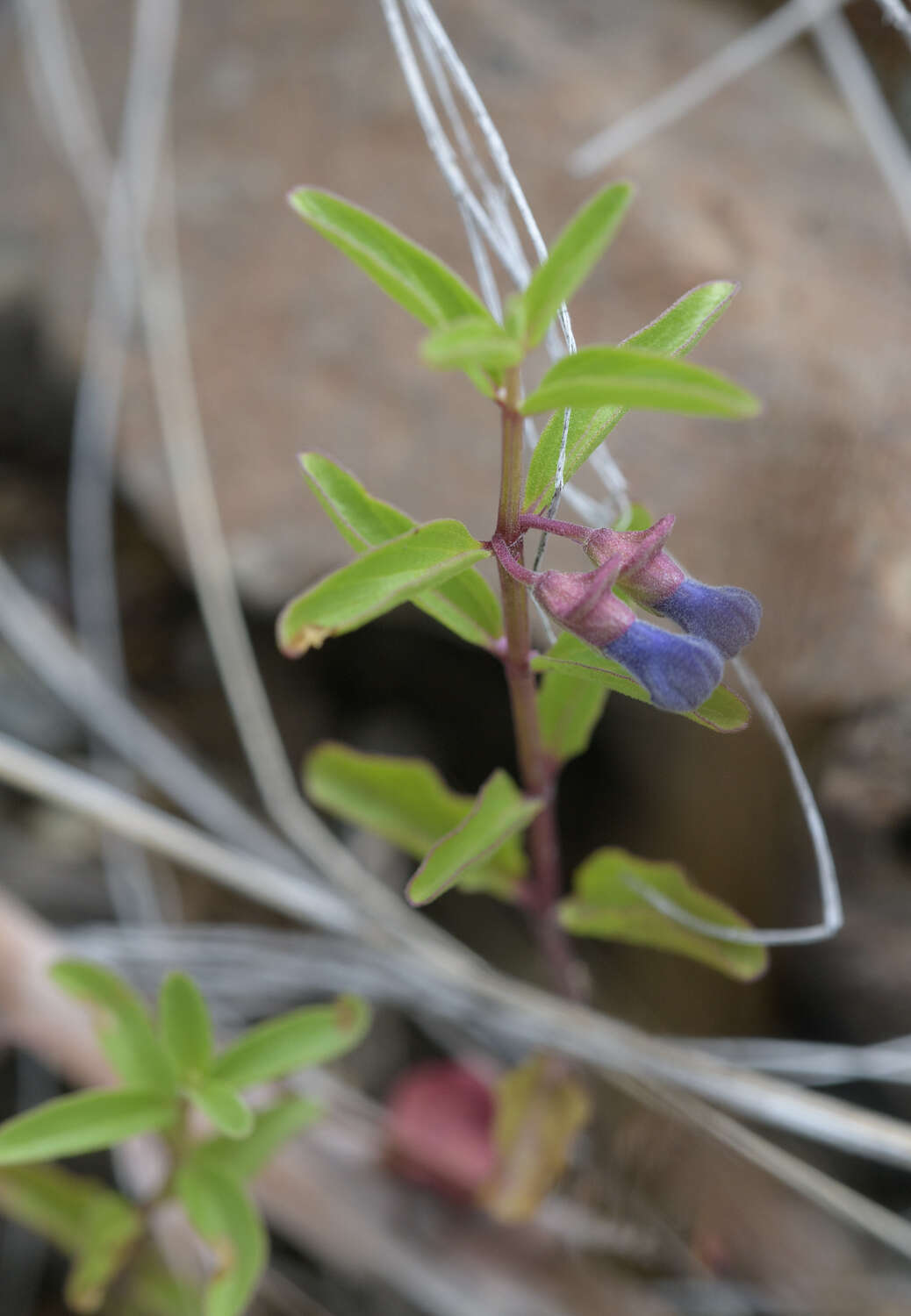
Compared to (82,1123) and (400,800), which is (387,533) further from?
(82,1123)

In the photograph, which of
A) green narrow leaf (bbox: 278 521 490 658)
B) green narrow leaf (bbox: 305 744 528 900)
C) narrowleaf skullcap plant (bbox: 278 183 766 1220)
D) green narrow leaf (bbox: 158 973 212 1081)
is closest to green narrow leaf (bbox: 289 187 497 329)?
narrowleaf skullcap plant (bbox: 278 183 766 1220)

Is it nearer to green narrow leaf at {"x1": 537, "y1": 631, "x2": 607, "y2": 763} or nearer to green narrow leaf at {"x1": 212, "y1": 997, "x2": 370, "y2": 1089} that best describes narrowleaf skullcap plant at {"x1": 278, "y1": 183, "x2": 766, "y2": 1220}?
green narrow leaf at {"x1": 537, "y1": 631, "x2": 607, "y2": 763}

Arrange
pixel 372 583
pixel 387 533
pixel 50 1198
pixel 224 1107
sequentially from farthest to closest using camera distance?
pixel 50 1198
pixel 224 1107
pixel 387 533
pixel 372 583

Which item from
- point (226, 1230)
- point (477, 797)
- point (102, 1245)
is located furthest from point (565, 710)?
point (102, 1245)

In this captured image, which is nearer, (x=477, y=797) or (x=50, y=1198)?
(x=477, y=797)

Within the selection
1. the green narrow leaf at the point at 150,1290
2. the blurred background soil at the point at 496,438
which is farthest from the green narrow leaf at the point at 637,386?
the green narrow leaf at the point at 150,1290

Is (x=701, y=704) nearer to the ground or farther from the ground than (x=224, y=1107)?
farther from the ground

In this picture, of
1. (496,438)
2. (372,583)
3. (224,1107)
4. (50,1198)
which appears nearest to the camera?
(372,583)

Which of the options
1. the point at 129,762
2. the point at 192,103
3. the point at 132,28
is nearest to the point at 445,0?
the point at 192,103
